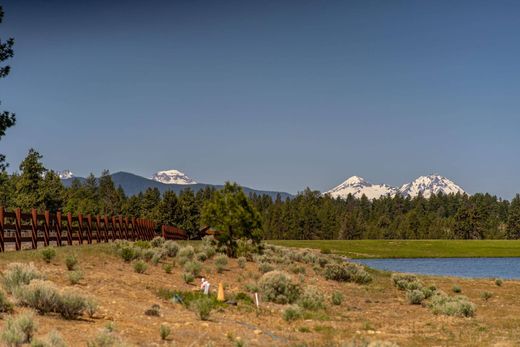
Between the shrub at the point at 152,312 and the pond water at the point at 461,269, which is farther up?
the shrub at the point at 152,312

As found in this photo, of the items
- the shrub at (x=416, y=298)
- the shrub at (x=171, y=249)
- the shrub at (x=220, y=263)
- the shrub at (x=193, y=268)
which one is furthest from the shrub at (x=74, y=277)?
the shrub at (x=416, y=298)

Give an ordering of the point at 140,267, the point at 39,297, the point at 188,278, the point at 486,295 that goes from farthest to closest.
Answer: the point at 486,295 < the point at 188,278 < the point at 140,267 < the point at 39,297

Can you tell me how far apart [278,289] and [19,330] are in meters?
16.0

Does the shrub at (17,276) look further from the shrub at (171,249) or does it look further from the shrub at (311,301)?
the shrub at (171,249)

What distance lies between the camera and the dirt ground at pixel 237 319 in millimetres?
14703

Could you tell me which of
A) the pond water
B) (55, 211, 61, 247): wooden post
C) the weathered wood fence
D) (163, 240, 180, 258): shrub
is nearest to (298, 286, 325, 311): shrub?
(163, 240, 180, 258): shrub

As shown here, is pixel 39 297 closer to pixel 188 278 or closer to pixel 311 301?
pixel 188 278

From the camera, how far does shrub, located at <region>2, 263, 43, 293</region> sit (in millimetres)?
15867

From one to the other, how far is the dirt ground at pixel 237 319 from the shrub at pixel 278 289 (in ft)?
2.80

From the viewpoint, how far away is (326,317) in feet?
Answer: 71.1

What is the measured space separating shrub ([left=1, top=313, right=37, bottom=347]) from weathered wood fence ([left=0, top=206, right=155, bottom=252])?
1203 cm

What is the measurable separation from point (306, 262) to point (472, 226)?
15408cm

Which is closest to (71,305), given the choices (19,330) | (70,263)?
(19,330)

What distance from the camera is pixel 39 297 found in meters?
14.6
